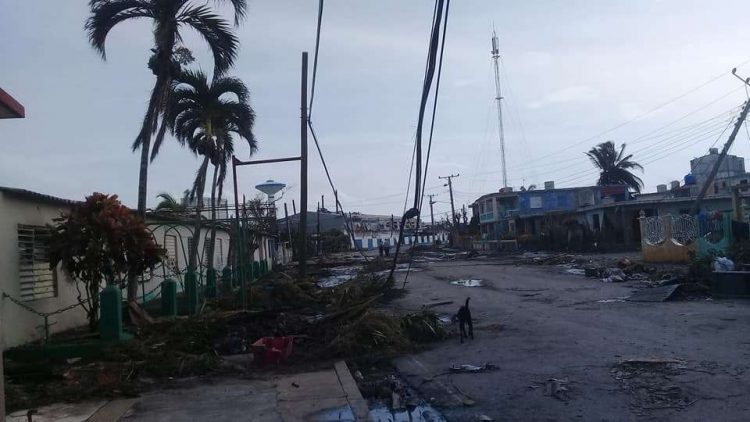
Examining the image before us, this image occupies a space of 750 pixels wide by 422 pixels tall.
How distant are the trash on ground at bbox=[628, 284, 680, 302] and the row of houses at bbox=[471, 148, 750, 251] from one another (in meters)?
10.8

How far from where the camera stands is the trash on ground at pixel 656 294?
16.8 metres

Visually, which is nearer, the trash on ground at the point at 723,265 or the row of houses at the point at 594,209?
the trash on ground at the point at 723,265

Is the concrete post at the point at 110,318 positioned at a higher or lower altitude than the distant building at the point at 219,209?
lower

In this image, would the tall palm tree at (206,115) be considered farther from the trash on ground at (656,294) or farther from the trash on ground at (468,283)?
the trash on ground at (656,294)

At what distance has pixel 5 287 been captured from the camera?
11.2 m

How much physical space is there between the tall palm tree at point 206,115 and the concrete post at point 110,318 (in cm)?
1032

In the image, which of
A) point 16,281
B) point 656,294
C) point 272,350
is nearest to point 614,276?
point 656,294

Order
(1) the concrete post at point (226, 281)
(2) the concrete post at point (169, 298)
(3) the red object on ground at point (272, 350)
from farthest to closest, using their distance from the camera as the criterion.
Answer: (1) the concrete post at point (226, 281) → (2) the concrete post at point (169, 298) → (3) the red object on ground at point (272, 350)

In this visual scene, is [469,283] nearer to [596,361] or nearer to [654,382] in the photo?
[596,361]

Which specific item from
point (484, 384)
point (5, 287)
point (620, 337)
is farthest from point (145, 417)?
point (620, 337)

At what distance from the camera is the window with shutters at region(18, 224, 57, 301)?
40.3 feet

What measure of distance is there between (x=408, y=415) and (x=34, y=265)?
837 cm

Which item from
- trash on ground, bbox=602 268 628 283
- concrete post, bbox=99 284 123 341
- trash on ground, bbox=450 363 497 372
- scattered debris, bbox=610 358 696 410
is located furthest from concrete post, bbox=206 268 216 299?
scattered debris, bbox=610 358 696 410

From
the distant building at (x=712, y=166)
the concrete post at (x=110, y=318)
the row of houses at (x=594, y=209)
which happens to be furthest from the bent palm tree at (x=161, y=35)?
the distant building at (x=712, y=166)
